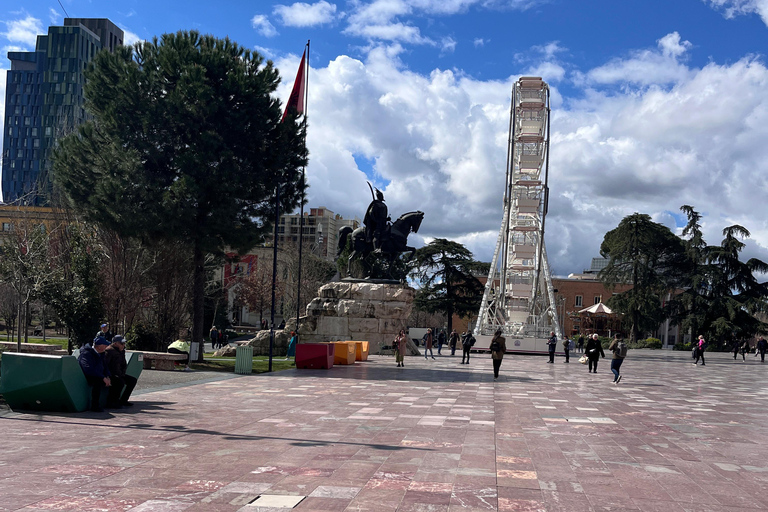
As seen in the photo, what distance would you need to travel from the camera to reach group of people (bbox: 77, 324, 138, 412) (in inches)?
432

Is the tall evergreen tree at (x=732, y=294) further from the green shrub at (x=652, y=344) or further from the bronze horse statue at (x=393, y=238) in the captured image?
the bronze horse statue at (x=393, y=238)

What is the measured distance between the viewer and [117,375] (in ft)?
37.3

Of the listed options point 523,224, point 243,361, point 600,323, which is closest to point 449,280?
point 523,224

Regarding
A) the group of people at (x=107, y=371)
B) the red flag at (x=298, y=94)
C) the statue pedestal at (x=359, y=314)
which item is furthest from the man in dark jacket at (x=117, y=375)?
the statue pedestal at (x=359, y=314)

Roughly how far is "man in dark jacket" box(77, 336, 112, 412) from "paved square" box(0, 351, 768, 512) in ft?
1.53

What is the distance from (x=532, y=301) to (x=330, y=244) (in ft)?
209

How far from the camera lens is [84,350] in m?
11.0

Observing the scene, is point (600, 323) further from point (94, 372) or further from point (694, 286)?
point (94, 372)

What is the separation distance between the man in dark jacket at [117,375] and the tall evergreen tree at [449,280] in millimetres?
56343

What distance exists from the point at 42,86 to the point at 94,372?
144672 mm

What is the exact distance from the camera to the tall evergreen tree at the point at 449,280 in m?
67.4

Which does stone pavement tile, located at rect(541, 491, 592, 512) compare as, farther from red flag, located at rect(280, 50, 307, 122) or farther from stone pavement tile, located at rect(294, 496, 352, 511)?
red flag, located at rect(280, 50, 307, 122)

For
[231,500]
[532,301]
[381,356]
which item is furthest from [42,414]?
[532,301]

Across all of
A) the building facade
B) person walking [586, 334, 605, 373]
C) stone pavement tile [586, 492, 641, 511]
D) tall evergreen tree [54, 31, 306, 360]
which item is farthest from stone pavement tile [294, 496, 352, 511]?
the building facade
